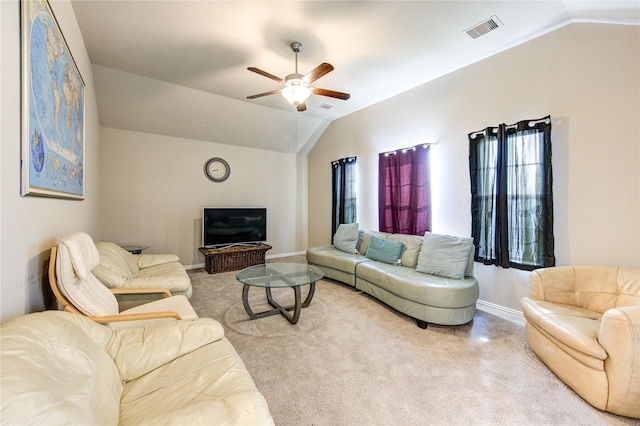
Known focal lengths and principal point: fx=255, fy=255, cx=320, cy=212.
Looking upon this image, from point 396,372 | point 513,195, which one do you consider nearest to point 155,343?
point 396,372

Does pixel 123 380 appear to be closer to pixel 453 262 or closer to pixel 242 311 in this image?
pixel 242 311

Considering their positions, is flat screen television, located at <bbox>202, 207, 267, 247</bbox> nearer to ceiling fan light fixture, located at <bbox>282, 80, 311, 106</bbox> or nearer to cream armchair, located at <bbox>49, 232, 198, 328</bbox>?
cream armchair, located at <bbox>49, 232, 198, 328</bbox>

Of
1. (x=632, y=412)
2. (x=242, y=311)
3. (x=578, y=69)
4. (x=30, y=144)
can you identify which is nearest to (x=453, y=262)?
(x=632, y=412)

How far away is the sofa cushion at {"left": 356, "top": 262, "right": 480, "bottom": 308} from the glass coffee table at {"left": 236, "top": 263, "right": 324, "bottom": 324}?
0.81 m

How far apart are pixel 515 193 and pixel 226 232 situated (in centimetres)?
469

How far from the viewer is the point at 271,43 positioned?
277cm

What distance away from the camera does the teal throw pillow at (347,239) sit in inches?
171

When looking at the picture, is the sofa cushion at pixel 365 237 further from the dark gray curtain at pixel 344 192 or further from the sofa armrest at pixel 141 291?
the sofa armrest at pixel 141 291

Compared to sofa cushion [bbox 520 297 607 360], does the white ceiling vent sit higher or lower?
higher

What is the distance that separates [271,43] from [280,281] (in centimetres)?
259

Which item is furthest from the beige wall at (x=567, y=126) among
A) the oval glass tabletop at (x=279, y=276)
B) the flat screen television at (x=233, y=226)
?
the flat screen television at (x=233, y=226)

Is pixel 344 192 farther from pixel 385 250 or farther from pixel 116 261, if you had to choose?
pixel 116 261

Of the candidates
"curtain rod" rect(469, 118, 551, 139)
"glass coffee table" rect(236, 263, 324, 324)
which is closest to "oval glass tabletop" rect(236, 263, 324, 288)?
"glass coffee table" rect(236, 263, 324, 324)

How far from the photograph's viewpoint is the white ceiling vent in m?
2.46
